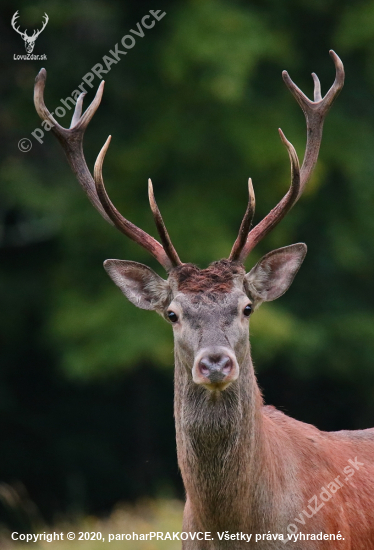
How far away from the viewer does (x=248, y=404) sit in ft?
15.5

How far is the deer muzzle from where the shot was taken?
437 cm

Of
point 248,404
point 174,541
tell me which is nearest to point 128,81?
point 174,541

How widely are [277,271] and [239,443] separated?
41.9 inches

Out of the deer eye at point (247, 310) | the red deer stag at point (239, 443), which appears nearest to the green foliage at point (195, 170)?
the red deer stag at point (239, 443)

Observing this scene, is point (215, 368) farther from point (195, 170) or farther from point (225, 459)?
point (195, 170)

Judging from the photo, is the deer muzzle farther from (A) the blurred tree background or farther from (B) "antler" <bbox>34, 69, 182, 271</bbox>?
(A) the blurred tree background

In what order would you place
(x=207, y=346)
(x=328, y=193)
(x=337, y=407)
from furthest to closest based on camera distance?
Answer: (x=337, y=407) < (x=328, y=193) < (x=207, y=346)

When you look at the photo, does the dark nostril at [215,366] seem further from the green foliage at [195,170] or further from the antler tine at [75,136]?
the green foliage at [195,170]

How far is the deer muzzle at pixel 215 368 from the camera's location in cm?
437

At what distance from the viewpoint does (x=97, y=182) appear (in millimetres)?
5230

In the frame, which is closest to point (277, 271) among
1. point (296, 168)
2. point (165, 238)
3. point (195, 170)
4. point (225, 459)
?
point (296, 168)

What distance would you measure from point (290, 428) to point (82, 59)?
978cm

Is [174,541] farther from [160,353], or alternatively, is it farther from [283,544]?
[160,353]

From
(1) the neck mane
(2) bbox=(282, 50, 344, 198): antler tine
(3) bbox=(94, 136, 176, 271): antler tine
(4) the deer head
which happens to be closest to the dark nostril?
(4) the deer head
